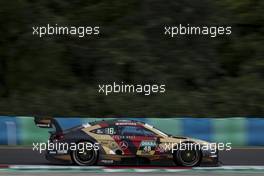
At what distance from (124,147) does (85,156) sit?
834 millimetres

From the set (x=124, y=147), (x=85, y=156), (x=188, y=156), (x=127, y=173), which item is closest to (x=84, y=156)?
(x=85, y=156)

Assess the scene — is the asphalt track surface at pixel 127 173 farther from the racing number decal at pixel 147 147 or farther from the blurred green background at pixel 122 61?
the blurred green background at pixel 122 61

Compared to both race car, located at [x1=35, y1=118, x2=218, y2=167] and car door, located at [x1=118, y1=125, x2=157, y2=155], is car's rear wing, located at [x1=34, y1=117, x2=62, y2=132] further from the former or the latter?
car door, located at [x1=118, y1=125, x2=157, y2=155]

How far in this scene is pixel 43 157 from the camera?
41.6 ft

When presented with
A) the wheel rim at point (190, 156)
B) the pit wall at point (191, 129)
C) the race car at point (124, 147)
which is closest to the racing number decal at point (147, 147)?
the race car at point (124, 147)

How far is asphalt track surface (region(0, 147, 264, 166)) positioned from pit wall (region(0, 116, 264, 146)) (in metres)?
0.65

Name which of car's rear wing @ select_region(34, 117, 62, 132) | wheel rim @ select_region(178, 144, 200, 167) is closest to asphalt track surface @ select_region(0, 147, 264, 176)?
wheel rim @ select_region(178, 144, 200, 167)

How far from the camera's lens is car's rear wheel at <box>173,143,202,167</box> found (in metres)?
11.9

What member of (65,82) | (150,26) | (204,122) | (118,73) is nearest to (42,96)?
(65,82)

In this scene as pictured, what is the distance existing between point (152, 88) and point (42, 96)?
3611mm

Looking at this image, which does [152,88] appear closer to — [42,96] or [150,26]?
[150,26]

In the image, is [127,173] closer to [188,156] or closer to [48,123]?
[188,156]

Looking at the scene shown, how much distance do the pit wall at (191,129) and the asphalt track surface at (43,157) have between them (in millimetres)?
652

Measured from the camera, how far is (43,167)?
12023 mm
